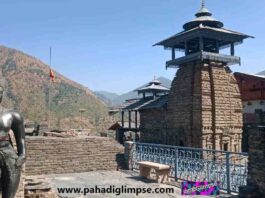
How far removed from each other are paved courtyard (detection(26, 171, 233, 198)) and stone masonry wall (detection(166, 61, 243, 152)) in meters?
11.2

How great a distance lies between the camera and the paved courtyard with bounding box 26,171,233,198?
9.27 meters

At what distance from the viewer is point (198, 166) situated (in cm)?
1067

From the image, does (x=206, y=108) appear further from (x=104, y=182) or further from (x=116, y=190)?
(x=116, y=190)

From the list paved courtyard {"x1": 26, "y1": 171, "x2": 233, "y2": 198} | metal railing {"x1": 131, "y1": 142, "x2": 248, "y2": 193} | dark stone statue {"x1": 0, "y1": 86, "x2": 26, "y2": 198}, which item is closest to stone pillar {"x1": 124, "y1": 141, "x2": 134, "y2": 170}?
metal railing {"x1": 131, "y1": 142, "x2": 248, "y2": 193}

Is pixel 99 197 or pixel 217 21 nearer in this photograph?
pixel 99 197

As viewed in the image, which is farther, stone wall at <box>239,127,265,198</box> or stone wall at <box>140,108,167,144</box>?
stone wall at <box>140,108,167,144</box>

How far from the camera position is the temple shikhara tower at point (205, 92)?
23203mm

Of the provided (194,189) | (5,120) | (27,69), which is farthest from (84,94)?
(5,120)

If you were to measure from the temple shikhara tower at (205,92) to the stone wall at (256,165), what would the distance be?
14651mm

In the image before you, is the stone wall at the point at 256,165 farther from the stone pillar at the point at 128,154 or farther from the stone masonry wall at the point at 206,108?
the stone masonry wall at the point at 206,108

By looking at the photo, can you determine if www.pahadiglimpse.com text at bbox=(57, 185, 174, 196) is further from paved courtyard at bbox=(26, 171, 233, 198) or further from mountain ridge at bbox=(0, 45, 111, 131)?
mountain ridge at bbox=(0, 45, 111, 131)

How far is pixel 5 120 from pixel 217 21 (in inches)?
898

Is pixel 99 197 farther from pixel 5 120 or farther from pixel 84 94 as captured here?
pixel 84 94

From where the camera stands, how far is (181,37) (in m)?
24.8
